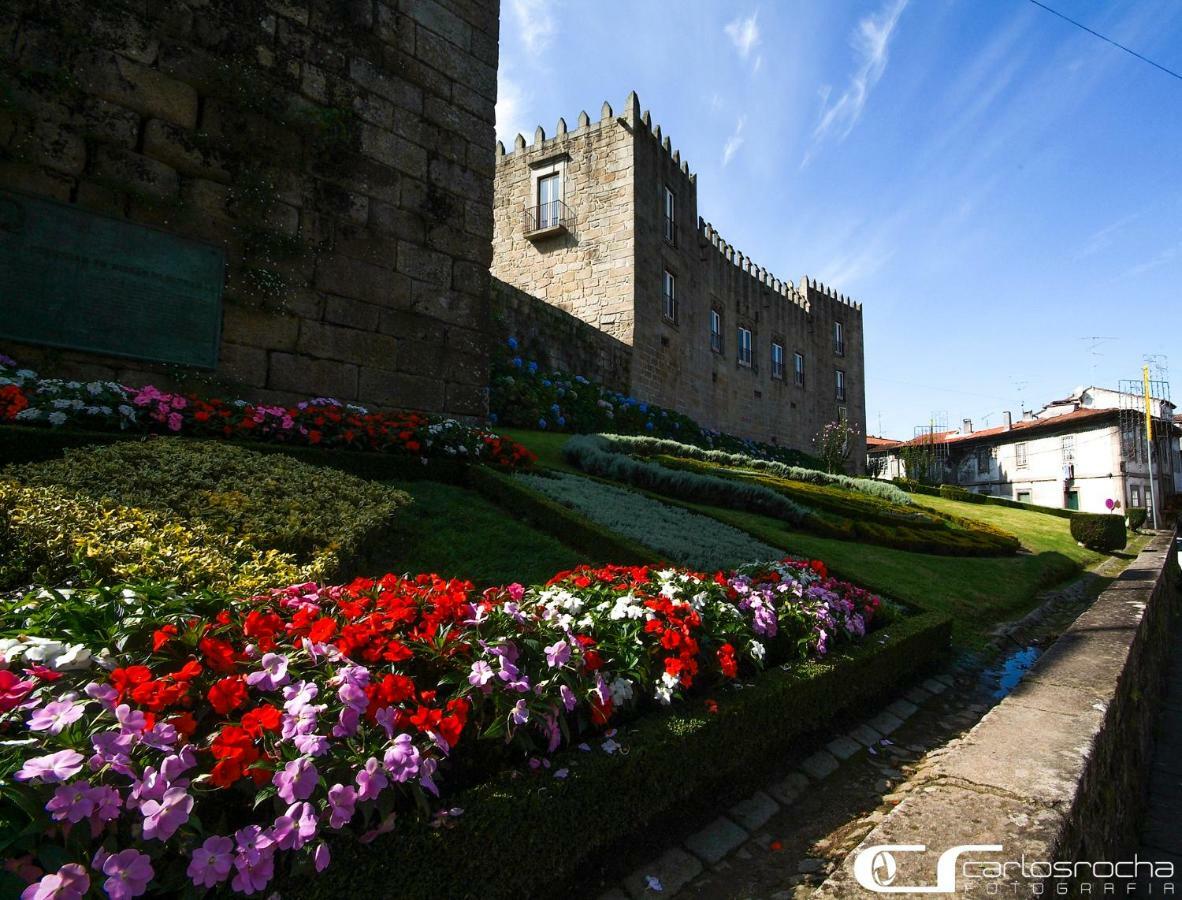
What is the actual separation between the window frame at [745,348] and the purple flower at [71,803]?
82.2ft

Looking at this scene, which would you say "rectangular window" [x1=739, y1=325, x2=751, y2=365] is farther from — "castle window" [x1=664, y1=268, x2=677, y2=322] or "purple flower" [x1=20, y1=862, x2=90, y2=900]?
"purple flower" [x1=20, y1=862, x2=90, y2=900]

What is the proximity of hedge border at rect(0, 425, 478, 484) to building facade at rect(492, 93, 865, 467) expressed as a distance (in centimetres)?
1091

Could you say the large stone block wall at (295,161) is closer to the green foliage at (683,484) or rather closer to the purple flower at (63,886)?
the green foliage at (683,484)

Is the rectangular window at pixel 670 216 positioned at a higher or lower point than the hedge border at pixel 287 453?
higher

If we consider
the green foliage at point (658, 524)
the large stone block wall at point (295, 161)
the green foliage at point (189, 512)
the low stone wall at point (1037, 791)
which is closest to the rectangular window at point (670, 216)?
the large stone block wall at point (295, 161)

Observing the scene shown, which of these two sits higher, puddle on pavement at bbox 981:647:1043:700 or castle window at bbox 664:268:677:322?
castle window at bbox 664:268:677:322

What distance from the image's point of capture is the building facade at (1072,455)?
35.3m

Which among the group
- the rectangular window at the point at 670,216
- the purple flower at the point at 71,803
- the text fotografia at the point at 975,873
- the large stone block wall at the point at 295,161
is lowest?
the text fotografia at the point at 975,873

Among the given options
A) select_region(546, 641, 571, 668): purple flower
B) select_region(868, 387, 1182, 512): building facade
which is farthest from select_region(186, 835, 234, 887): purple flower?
select_region(868, 387, 1182, 512): building facade

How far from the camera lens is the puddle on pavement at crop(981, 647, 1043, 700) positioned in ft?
13.2

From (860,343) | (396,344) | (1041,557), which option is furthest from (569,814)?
(860,343)

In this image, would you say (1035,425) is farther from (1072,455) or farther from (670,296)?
(670,296)

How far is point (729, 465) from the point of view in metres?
13.2

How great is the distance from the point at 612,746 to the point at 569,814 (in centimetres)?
26
